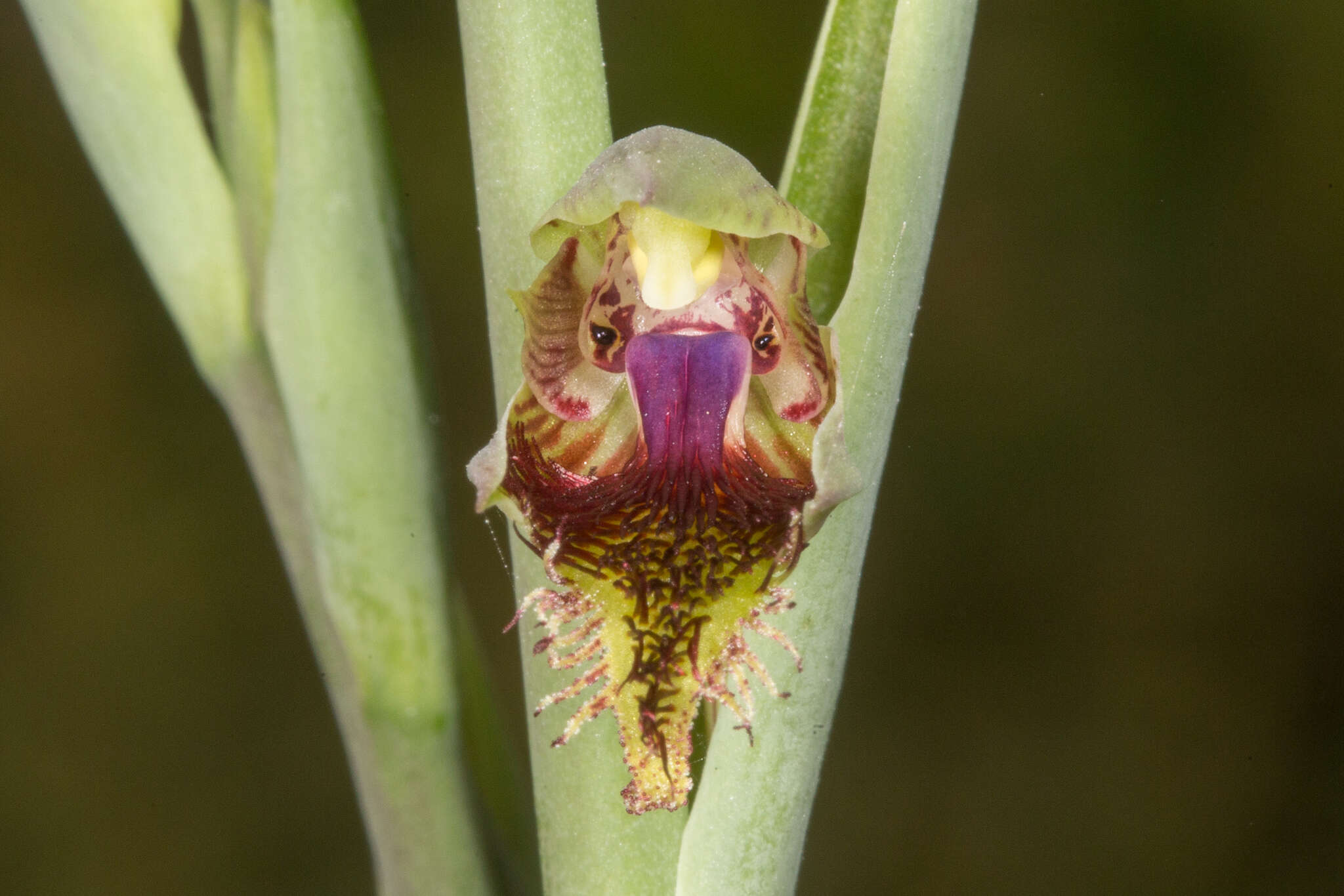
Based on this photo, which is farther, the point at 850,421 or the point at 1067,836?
the point at 1067,836

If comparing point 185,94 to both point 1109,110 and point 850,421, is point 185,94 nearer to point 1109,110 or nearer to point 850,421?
point 850,421

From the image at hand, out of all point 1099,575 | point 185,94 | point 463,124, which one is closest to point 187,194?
point 185,94

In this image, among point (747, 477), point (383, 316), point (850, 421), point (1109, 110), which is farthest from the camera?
point (1109, 110)

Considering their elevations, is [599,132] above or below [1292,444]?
above

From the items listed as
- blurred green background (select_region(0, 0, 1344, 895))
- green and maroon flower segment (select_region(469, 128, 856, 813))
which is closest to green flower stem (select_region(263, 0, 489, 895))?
green and maroon flower segment (select_region(469, 128, 856, 813))

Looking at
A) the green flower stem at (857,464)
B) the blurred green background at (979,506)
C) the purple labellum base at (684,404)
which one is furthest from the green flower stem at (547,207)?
the blurred green background at (979,506)

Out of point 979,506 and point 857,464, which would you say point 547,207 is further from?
point 979,506

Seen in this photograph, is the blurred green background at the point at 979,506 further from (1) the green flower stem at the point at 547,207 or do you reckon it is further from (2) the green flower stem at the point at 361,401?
(1) the green flower stem at the point at 547,207
